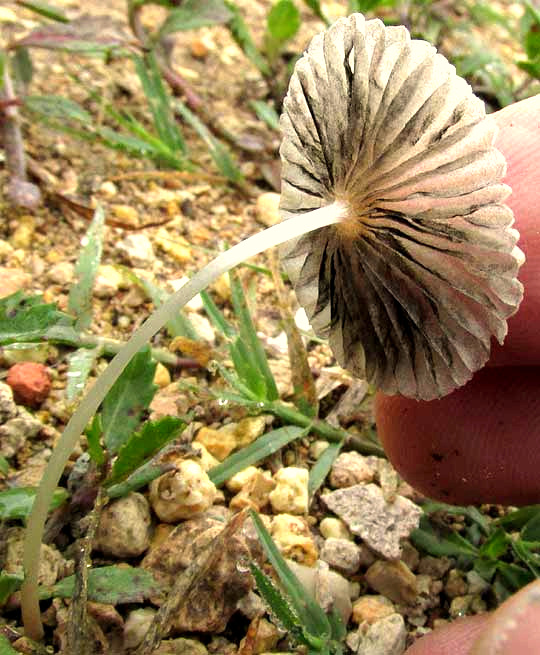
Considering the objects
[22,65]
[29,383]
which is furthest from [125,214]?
[29,383]

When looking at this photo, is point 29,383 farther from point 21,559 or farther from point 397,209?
point 397,209

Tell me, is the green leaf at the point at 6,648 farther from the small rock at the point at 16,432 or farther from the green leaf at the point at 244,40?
the green leaf at the point at 244,40

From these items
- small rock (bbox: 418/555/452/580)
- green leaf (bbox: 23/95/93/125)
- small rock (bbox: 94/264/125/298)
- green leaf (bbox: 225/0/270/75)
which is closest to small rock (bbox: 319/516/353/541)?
small rock (bbox: 418/555/452/580)

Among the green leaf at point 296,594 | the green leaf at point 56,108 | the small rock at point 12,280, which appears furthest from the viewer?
the green leaf at point 56,108

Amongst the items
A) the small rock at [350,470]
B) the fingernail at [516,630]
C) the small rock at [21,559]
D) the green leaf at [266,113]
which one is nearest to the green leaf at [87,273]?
the small rock at [21,559]

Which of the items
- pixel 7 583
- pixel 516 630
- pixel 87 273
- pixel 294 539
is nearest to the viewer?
pixel 516 630
